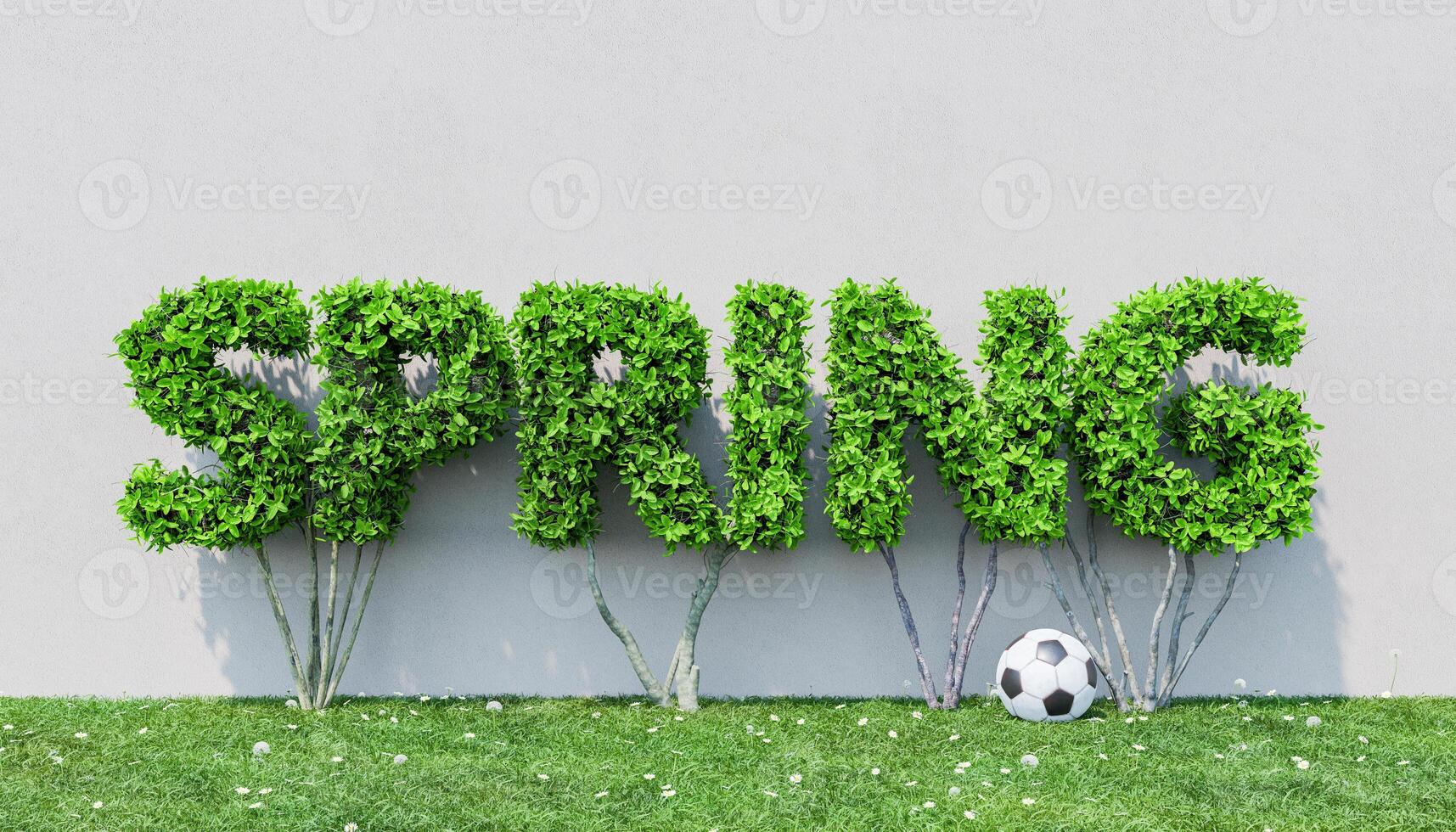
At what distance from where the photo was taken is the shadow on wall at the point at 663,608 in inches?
255

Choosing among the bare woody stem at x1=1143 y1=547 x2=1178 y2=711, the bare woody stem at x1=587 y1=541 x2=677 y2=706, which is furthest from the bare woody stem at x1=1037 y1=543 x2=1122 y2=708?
the bare woody stem at x1=587 y1=541 x2=677 y2=706

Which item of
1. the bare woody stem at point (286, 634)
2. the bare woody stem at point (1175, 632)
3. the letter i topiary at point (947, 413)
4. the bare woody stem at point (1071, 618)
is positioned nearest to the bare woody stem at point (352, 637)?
the bare woody stem at point (286, 634)

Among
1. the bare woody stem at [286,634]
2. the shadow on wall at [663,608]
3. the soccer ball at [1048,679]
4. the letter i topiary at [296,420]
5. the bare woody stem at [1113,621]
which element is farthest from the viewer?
the shadow on wall at [663,608]

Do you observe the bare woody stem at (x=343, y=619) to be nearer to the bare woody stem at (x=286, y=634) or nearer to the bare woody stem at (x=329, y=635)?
the bare woody stem at (x=329, y=635)

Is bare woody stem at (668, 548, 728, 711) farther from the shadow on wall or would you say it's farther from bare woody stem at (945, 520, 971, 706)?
bare woody stem at (945, 520, 971, 706)

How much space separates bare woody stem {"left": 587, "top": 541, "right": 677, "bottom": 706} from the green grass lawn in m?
0.21

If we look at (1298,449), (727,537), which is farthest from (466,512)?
(1298,449)

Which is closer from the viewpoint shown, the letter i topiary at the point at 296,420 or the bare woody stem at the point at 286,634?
the letter i topiary at the point at 296,420

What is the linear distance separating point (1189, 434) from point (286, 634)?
5.74 metres

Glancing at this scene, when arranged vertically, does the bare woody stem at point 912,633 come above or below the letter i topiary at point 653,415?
below

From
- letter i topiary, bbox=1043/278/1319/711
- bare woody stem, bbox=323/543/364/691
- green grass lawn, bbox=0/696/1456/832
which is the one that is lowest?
green grass lawn, bbox=0/696/1456/832

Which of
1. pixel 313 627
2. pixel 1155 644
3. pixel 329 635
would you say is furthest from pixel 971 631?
pixel 313 627

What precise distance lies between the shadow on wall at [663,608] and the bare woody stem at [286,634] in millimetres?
403

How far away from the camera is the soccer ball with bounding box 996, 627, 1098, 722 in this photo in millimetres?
5621
